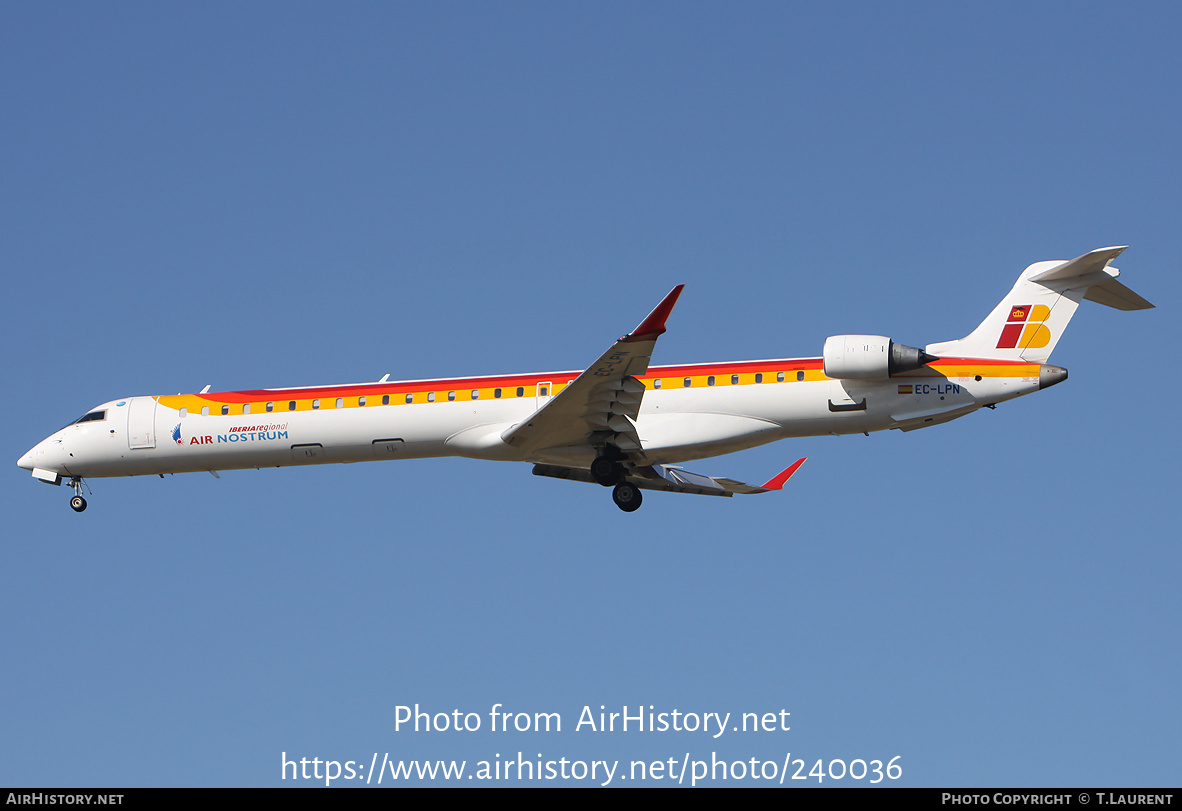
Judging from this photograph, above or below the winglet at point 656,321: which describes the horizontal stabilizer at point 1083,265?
above

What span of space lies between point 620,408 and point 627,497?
8.54ft

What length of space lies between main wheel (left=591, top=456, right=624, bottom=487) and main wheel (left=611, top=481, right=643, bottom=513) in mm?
728

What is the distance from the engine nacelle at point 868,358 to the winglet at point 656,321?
12.6 feet

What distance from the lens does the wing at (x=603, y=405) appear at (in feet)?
74.5

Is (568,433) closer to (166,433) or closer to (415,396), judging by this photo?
(415,396)

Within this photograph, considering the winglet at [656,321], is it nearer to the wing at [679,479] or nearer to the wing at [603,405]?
the wing at [603,405]

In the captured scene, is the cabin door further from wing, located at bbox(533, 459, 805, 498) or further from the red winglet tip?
the red winglet tip

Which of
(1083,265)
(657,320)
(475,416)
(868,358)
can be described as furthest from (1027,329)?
(475,416)

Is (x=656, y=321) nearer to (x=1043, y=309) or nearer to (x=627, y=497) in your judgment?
(x=627, y=497)

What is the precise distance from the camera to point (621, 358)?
75.9 ft

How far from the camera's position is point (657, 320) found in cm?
2219

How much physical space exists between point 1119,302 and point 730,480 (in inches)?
371

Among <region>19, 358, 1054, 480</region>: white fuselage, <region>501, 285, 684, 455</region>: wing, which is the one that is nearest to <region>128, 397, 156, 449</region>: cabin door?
<region>19, 358, 1054, 480</region>: white fuselage

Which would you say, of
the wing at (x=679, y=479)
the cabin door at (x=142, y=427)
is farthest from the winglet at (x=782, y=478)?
the cabin door at (x=142, y=427)
